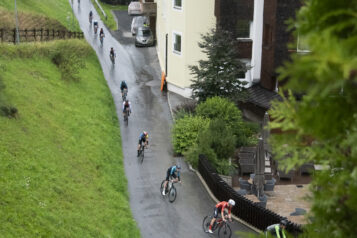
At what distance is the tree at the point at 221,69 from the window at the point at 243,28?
4549mm

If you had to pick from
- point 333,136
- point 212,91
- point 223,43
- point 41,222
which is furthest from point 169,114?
point 333,136

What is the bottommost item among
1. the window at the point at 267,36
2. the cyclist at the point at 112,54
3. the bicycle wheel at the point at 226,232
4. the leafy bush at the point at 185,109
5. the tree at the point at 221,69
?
the bicycle wheel at the point at 226,232

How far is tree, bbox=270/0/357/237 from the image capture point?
400 cm

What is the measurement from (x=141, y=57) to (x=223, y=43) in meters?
17.8

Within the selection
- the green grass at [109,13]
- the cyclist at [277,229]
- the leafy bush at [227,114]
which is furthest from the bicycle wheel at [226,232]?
the green grass at [109,13]

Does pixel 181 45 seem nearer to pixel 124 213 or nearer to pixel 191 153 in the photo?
pixel 191 153

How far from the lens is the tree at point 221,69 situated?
3100 cm

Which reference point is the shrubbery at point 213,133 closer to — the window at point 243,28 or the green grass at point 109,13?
the window at point 243,28

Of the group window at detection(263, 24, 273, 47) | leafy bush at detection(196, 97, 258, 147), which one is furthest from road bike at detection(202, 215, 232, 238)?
window at detection(263, 24, 273, 47)

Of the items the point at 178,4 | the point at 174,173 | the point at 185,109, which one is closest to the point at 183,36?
the point at 178,4

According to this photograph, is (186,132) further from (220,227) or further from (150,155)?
(220,227)

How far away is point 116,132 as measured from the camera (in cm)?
3206

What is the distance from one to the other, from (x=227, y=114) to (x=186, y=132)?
251 centimetres

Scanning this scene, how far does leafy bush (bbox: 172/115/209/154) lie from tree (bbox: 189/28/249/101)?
7.94 ft
